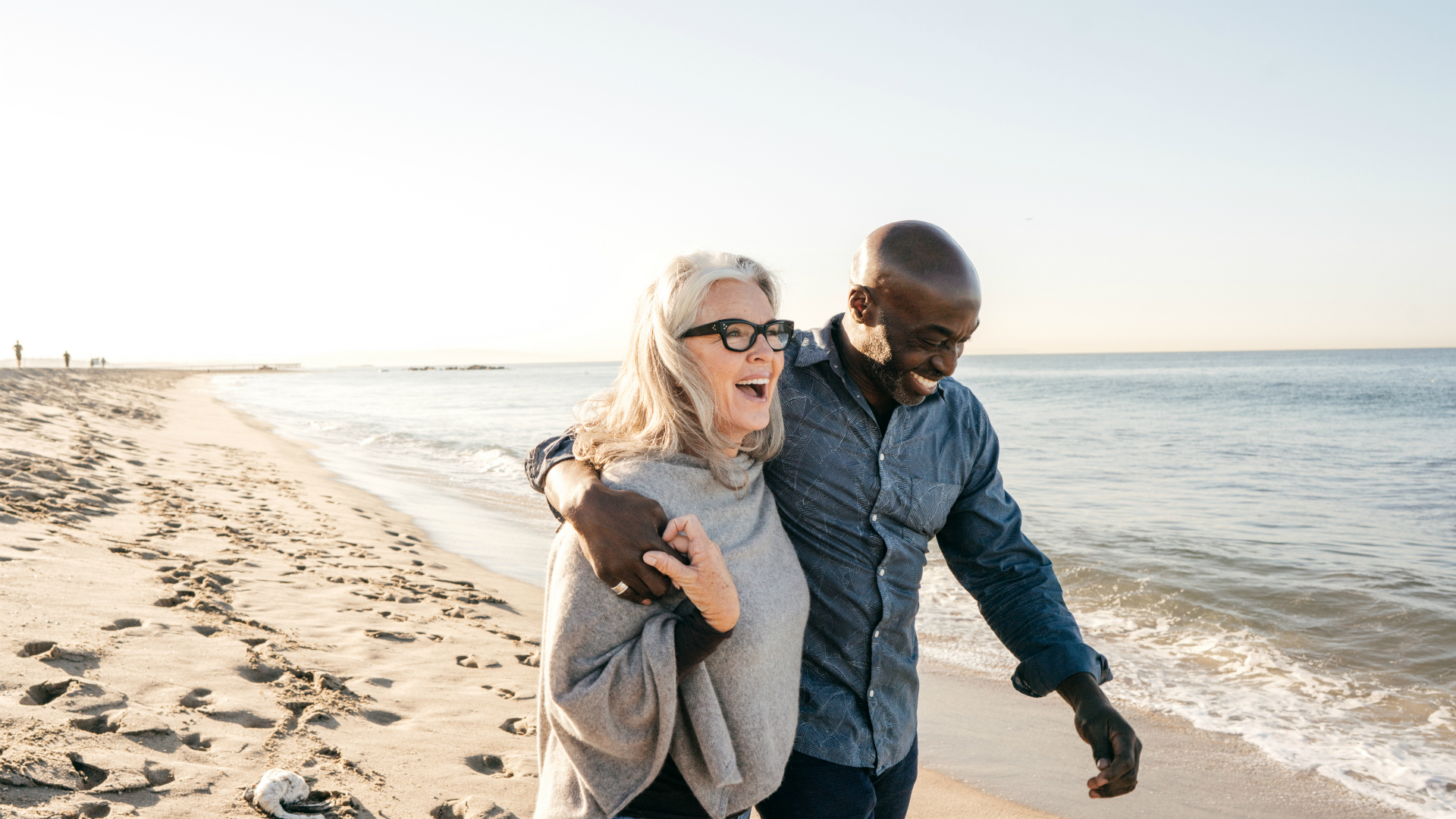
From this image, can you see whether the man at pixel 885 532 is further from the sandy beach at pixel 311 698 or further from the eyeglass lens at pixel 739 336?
the sandy beach at pixel 311 698

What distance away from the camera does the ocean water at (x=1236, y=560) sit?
5.19 m

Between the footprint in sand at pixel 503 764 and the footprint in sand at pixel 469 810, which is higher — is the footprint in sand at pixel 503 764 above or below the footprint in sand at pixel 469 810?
below

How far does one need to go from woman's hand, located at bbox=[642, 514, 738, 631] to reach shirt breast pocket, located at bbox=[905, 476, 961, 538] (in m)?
0.74

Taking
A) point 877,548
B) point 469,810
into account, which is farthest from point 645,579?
point 469,810

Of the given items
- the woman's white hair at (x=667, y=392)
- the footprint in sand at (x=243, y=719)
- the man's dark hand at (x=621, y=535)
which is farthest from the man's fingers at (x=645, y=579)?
the footprint in sand at (x=243, y=719)

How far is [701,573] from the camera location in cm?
145

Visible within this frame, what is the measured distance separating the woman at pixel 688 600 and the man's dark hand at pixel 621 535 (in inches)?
1.2

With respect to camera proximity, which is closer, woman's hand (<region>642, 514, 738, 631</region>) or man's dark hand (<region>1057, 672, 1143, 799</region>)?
woman's hand (<region>642, 514, 738, 631</region>)

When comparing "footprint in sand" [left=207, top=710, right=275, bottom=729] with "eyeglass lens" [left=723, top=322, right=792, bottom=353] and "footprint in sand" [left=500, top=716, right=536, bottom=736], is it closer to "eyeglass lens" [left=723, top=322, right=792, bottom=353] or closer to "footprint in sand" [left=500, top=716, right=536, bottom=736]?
"footprint in sand" [left=500, top=716, right=536, bottom=736]

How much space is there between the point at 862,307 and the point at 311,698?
327cm

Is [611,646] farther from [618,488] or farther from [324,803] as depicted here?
[324,803]

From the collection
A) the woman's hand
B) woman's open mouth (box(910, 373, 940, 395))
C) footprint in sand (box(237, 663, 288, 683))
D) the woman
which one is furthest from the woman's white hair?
footprint in sand (box(237, 663, 288, 683))

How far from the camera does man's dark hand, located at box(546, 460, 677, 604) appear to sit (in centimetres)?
144

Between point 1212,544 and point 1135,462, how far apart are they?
8249 millimetres
